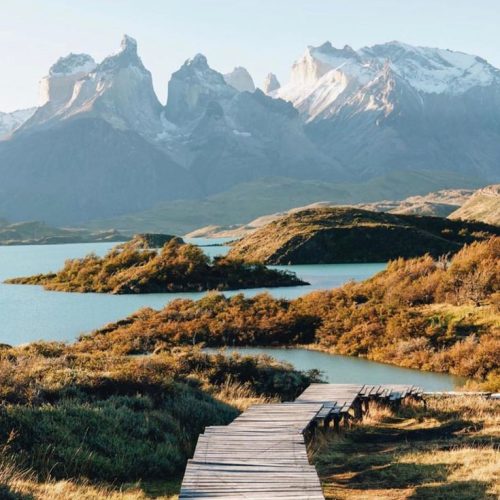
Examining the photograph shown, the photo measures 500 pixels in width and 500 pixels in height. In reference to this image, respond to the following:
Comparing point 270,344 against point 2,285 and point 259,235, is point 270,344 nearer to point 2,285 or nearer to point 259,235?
point 2,285

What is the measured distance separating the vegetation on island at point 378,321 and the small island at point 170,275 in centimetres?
3235

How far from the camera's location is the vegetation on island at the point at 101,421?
14.9 m

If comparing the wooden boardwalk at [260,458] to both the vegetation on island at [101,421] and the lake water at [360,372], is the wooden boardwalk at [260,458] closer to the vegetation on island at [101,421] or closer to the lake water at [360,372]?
the vegetation on island at [101,421]

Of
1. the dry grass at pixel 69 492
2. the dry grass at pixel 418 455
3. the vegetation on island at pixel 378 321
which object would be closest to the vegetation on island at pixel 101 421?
the dry grass at pixel 69 492

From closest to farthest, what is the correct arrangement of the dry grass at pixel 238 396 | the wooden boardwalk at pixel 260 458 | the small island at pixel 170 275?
the wooden boardwalk at pixel 260 458
the dry grass at pixel 238 396
the small island at pixel 170 275

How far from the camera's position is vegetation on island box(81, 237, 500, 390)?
41.0 metres

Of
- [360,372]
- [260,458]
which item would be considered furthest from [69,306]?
[260,458]

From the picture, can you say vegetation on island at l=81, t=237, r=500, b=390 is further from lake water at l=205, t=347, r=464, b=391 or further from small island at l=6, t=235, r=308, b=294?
small island at l=6, t=235, r=308, b=294

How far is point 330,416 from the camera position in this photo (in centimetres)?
2152

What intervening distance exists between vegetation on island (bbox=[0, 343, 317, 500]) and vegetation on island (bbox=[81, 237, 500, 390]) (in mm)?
18811

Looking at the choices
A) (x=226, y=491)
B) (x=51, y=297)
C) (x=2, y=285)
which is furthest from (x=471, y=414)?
(x=2, y=285)

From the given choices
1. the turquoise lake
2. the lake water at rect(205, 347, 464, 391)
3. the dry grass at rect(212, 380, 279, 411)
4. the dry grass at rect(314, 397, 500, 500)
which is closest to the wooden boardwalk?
the dry grass at rect(314, 397, 500, 500)

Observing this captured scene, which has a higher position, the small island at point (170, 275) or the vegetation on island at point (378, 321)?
the vegetation on island at point (378, 321)

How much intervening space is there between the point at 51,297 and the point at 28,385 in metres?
73.2
